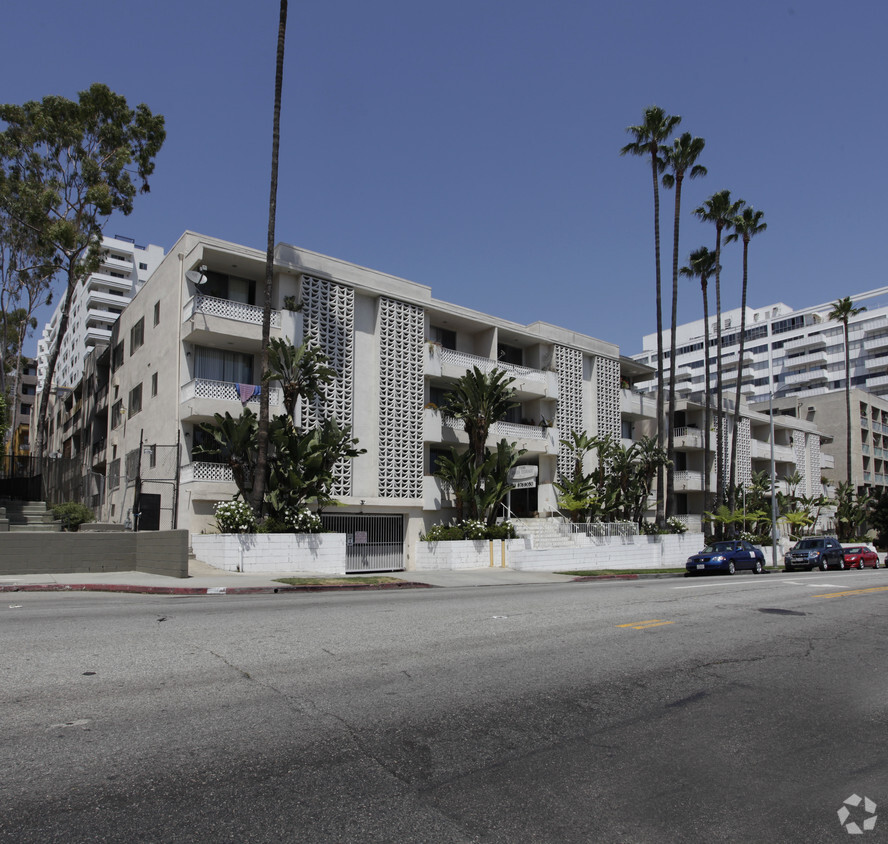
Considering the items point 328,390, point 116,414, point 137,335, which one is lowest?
point 116,414

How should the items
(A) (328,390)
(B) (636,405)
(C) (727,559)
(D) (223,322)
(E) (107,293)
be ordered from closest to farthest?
(D) (223,322) → (A) (328,390) → (C) (727,559) → (B) (636,405) → (E) (107,293)

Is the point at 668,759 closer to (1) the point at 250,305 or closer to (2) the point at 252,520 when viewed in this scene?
(2) the point at 252,520

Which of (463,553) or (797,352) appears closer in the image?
(463,553)

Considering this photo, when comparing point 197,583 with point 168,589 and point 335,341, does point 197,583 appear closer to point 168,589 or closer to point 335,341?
point 168,589

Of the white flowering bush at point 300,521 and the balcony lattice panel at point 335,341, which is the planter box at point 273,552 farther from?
the balcony lattice panel at point 335,341

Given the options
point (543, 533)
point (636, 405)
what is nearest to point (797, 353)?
point (636, 405)

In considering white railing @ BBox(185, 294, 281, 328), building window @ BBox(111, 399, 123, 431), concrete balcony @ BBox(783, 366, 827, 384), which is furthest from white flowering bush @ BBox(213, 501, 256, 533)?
concrete balcony @ BBox(783, 366, 827, 384)

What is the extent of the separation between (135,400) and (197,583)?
56.8ft

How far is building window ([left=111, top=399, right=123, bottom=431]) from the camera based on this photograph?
117 feet

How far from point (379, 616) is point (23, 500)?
24112 millimetres

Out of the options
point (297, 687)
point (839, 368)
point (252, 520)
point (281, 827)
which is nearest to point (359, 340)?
point (252, 520)

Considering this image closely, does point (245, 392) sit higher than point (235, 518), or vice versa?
point (245, 392)

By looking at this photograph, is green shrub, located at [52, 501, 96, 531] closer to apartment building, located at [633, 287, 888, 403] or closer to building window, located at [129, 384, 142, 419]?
building window, located at [129, 384, 142, 419]

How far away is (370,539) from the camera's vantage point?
30641mm
